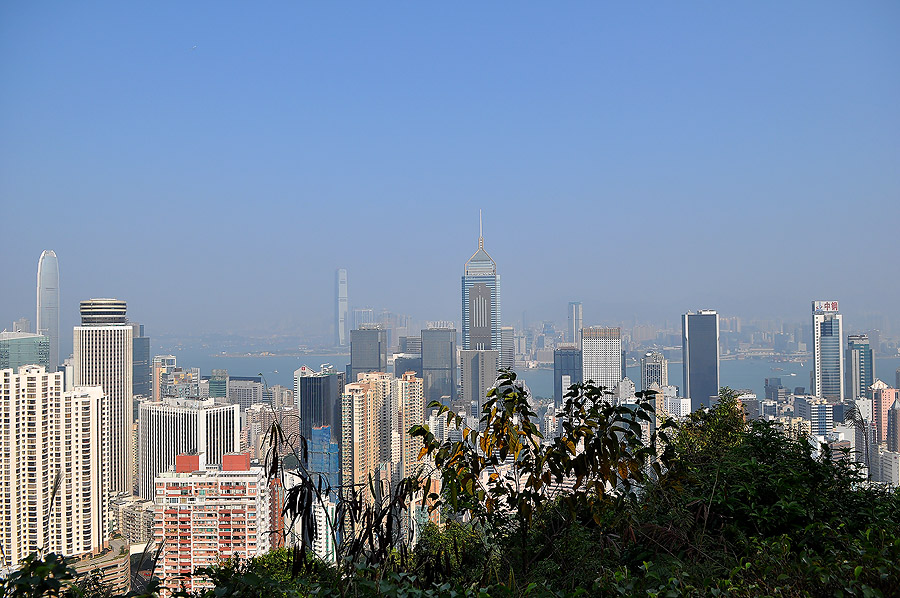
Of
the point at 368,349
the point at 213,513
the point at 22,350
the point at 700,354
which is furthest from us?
the point at 368,349

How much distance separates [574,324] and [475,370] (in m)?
5.51

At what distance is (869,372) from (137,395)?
29.4m

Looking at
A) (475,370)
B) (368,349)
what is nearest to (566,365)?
(475,370)

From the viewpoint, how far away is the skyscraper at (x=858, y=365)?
9.98 m

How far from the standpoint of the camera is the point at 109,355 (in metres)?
32.2

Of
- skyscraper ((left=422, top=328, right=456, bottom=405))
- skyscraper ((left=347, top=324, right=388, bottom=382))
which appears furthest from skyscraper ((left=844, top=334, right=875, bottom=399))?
skyscraper ((left=347, top=324, right=388, bottom=382))

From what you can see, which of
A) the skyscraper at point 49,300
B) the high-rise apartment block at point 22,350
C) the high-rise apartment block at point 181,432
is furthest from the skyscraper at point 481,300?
the high-rise apartment block at point 22,350

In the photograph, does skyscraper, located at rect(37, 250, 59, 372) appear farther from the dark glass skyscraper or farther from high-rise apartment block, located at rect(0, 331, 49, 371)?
the dark glass skyscraper

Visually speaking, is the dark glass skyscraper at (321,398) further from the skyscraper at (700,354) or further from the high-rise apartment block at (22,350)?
the skyscraper at (700,354)

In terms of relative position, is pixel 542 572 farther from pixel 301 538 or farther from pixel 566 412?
pixel 301 538

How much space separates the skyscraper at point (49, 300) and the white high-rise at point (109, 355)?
3.32m

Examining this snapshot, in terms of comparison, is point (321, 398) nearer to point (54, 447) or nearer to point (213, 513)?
point (54, 447)

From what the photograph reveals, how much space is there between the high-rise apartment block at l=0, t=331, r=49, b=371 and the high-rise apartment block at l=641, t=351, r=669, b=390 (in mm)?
14392

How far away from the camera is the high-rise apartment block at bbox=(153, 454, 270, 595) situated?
5770mm
